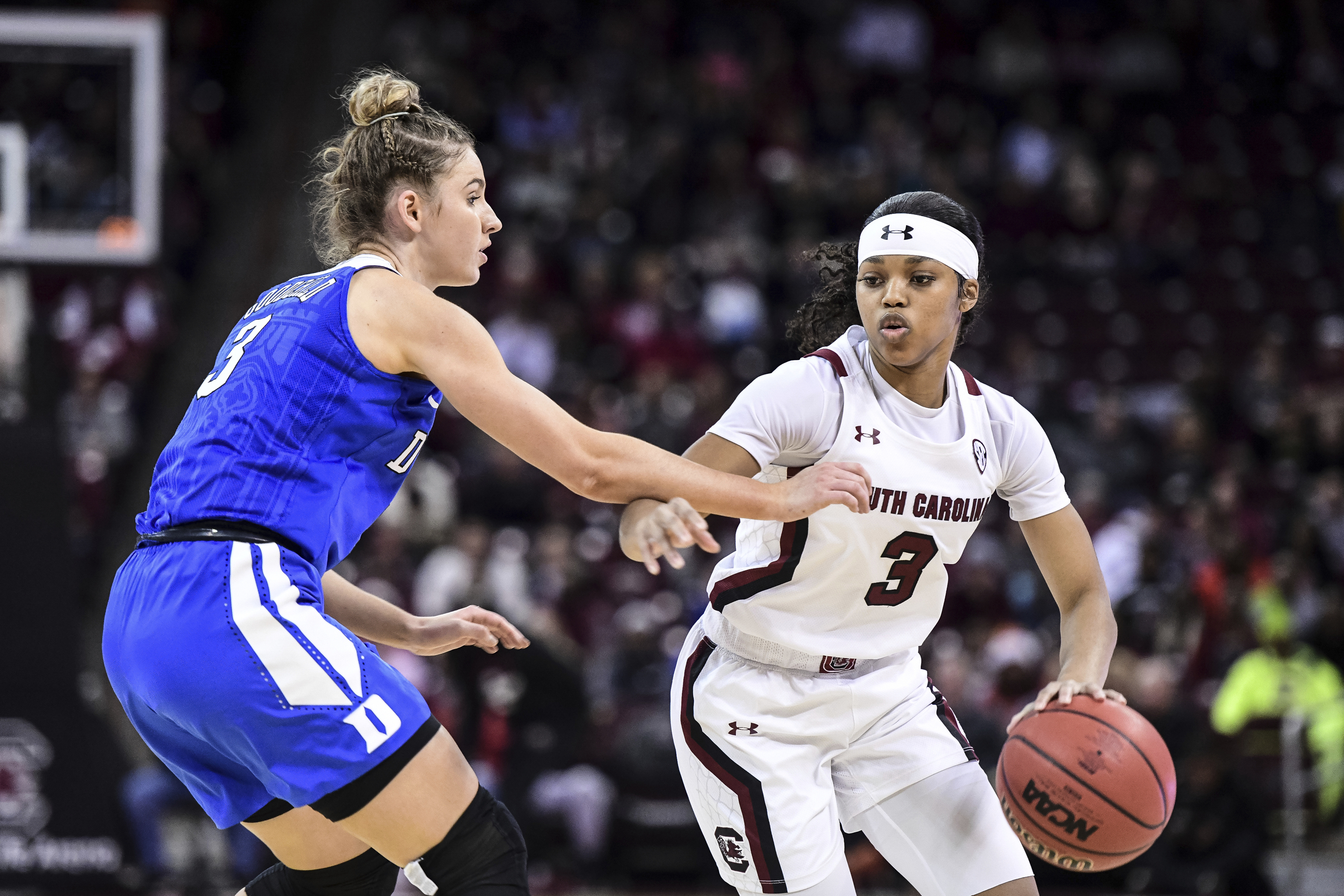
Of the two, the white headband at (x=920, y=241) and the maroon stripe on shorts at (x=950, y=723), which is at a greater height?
the white headband at (x=920, y=241)

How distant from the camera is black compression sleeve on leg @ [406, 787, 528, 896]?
2.92 m

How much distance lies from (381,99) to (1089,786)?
244cm

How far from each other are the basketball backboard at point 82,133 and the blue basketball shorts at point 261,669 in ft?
21.6

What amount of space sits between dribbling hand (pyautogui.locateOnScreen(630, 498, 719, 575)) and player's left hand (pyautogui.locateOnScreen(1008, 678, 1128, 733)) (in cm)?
138

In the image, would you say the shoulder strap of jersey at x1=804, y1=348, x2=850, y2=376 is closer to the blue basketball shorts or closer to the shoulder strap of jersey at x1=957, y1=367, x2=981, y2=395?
the shoulder strap of jersey at x1=957, y1=367, x2=981, y2=395

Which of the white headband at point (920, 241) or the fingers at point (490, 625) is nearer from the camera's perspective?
the fingers at point (490, 625)

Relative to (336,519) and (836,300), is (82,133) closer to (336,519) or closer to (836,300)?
(836,300)

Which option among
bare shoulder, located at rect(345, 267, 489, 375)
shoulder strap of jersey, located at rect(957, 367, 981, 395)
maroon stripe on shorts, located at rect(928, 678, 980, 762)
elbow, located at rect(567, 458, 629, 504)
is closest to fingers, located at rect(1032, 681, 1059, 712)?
maroon stripe on shorts, located at rect(928, 678, 980, 762)

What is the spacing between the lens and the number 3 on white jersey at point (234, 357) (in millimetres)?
3100

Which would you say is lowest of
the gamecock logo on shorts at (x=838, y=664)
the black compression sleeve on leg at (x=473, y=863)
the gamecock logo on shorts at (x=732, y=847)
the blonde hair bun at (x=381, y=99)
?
the gamecock logo on shorts at (x=732, y=847)

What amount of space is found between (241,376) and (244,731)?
73 centimetres

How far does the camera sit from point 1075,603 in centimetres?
409

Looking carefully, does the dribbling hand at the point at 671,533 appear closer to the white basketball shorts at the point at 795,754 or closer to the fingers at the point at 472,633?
the fingers at the point at 472,633

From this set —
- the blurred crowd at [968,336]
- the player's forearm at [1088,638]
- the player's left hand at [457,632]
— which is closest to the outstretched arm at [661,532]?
the player's left hand at [457,632]
